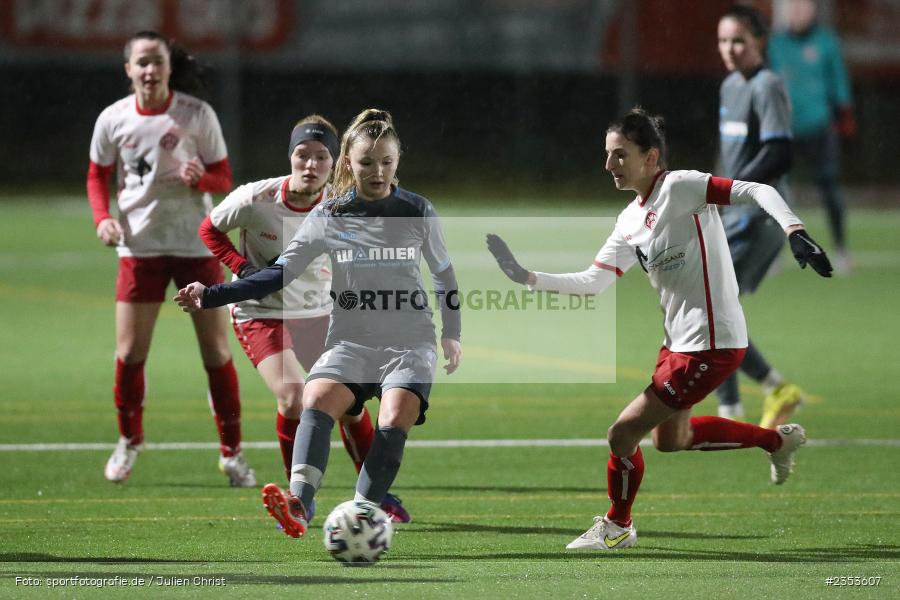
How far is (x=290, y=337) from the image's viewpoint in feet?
23.3

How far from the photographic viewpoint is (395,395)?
5984 mm

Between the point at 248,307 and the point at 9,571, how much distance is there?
1931 mm

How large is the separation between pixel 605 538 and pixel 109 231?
9.77 ft

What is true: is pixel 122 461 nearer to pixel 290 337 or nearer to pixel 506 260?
pixel 290 337

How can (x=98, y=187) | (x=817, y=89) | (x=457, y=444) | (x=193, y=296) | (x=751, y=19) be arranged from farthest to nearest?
(x=817, y=89)
(x=457, y=444)
(x=751, y=19)
(x=98, y=187)
(x=193, y=296)

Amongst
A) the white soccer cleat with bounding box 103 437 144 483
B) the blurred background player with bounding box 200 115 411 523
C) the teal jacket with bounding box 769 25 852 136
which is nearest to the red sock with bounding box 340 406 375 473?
the blurred background player with bounding box 200 115 411 523

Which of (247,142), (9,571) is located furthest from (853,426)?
(247,142)

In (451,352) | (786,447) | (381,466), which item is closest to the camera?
(381,466)

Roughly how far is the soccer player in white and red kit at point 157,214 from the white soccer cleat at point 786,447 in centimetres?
259

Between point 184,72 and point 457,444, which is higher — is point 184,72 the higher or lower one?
the higher one

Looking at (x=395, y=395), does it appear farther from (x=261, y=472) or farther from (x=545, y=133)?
(x=545, y=133)

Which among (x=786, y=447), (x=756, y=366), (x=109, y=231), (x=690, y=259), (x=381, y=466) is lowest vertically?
(x=756, y=366)

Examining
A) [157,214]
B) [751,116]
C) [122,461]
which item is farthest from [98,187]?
[751,116]

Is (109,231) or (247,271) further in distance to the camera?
(109,231)
